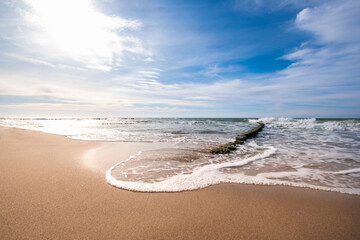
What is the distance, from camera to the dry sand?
2002 mm

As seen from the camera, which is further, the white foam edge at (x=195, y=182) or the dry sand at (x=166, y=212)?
the white foam edge at (x=195, y=182)

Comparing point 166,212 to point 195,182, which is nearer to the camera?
point 166,212

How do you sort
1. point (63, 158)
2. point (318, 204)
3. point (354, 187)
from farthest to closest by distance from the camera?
1. point (63, 158)
2. point (354, 187)
3. point (318, 204)

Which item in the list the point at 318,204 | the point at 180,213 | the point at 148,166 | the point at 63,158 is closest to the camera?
the point at 180,213

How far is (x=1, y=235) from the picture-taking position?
1.87 metres

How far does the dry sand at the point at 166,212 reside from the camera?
2.00 m

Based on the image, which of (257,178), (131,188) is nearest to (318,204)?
(257,178)

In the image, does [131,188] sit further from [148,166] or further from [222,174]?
[222,174]

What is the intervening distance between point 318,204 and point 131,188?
128 inches

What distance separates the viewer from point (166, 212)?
2.40 m

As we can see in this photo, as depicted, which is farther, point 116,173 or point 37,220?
point 116,173

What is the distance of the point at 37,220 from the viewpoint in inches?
83.7

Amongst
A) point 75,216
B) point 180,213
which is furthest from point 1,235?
point 180,213

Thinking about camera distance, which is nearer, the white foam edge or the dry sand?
the dry sand
